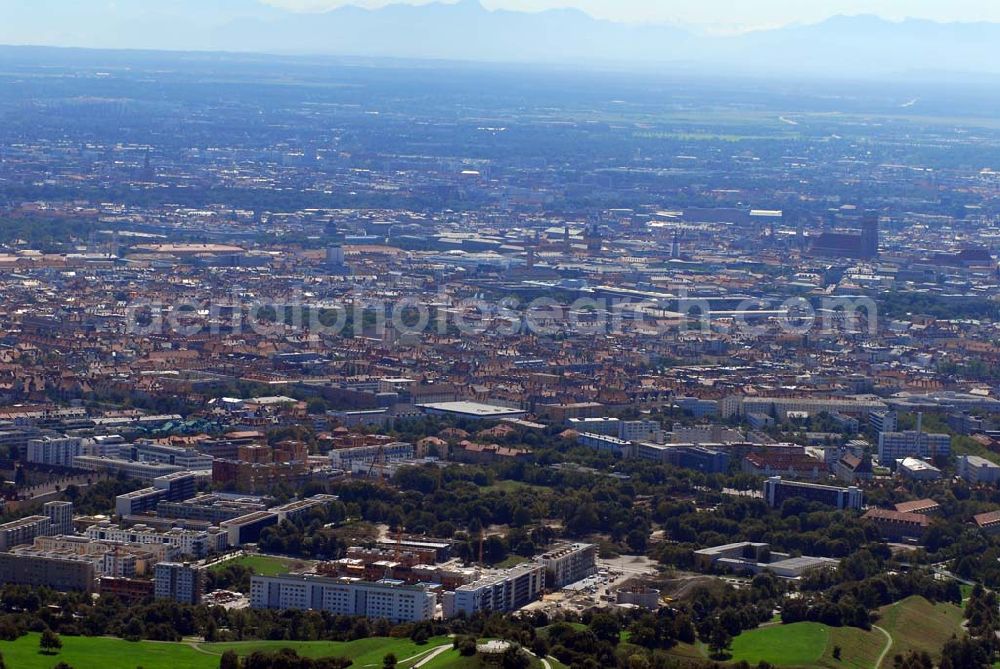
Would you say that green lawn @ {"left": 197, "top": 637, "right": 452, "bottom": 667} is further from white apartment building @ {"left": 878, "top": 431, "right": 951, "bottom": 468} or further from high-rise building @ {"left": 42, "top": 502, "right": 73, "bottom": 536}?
white apartment building @ {"left": 878, "top": 431, "right": 951, "bottom": 468}

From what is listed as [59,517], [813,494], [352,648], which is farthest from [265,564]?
[813,494]

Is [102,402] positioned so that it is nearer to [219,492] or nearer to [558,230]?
[219,492]

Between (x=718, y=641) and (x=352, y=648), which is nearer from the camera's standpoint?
(x=352, y=648)

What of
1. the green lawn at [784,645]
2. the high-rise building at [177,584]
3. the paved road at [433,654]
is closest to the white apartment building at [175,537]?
the high-rise building at [177,584]

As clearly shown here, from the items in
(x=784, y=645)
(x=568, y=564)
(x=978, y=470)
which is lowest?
(x=978, y=470)

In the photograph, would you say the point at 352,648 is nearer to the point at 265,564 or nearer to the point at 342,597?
the point at 342,597

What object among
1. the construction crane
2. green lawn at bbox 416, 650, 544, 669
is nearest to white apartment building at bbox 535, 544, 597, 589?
green lawn at bbox 416, 650, 544, 669
